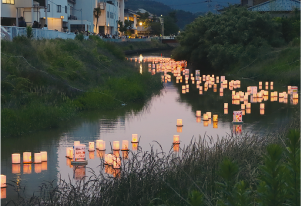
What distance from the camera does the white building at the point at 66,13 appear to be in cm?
4538

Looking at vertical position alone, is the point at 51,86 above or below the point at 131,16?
below

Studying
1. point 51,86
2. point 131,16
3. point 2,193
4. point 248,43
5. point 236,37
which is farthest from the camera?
point 131,16

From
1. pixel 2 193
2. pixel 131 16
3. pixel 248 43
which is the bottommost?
pixel 2 193

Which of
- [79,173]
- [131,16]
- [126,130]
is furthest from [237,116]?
[131,16]

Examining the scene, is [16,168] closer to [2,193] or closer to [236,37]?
[2,193]

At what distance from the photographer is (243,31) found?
4041 cm

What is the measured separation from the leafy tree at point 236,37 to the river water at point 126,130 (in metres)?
15.8

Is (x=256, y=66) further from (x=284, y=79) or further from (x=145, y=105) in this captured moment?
(x=145, y=105)

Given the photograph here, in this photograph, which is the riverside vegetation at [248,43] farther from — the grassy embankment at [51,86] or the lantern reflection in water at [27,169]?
the lantern reflection in water at [27,169]

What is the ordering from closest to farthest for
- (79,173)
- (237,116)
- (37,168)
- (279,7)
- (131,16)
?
1. (79,173)
2. (37,168)
3. (237,116)
4. (279,7)
5. (131,16)

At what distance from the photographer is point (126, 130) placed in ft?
52.2

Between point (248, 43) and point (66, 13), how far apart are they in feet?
121

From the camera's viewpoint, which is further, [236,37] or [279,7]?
[279,7]

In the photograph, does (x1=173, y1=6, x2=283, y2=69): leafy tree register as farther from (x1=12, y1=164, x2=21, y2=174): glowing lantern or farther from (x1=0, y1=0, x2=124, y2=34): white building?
(x1=12, y1=164, x2=21, y2=174): glowing lantern
